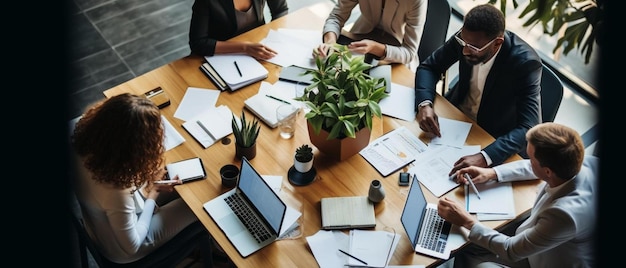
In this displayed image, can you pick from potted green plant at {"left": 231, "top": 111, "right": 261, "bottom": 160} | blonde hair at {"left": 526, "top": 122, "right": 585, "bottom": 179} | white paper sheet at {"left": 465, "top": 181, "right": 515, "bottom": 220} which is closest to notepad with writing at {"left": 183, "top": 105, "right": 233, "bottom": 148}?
potted green plant at {"left": 231, "top": 111, "right": 261, "bottom": 160}

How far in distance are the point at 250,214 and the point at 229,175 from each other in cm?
23

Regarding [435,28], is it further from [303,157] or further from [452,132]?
[303,157]

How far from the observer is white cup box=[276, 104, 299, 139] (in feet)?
10.0

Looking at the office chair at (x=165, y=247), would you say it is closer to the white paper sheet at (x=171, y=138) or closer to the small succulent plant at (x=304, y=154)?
the white paper sheet at (x=171, y=138)

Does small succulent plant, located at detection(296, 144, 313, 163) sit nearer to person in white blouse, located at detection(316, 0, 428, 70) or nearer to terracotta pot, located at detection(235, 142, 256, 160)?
terracotta pot, located at detection(235, 142, 256, 160)

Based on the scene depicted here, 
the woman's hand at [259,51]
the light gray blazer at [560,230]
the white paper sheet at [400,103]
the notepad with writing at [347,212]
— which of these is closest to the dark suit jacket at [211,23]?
the woman's hand at [259,51]

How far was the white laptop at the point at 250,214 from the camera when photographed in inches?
103

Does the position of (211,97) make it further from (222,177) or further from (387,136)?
(387,136)

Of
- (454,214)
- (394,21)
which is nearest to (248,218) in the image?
(454,214)

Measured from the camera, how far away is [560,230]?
243 cm

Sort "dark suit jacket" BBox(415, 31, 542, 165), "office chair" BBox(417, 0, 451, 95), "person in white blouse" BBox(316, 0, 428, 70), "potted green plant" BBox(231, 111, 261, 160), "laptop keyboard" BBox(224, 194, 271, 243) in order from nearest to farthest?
"laptop keyboard" BBox(224, 194, 271, 243), "potted green plant" BBox(231, 111, 261, 160), "dark suit jacket" BBox(415, 31, 542, 165), "person in white blouse" BBox(316, 0, 428, 70), "office chair" BBox(417, 0, 451, 95)

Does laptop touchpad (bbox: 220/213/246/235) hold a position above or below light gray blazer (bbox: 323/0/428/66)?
below

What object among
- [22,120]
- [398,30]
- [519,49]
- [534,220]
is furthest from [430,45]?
[22,120]

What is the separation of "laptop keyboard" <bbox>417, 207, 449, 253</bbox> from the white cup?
0.74m
